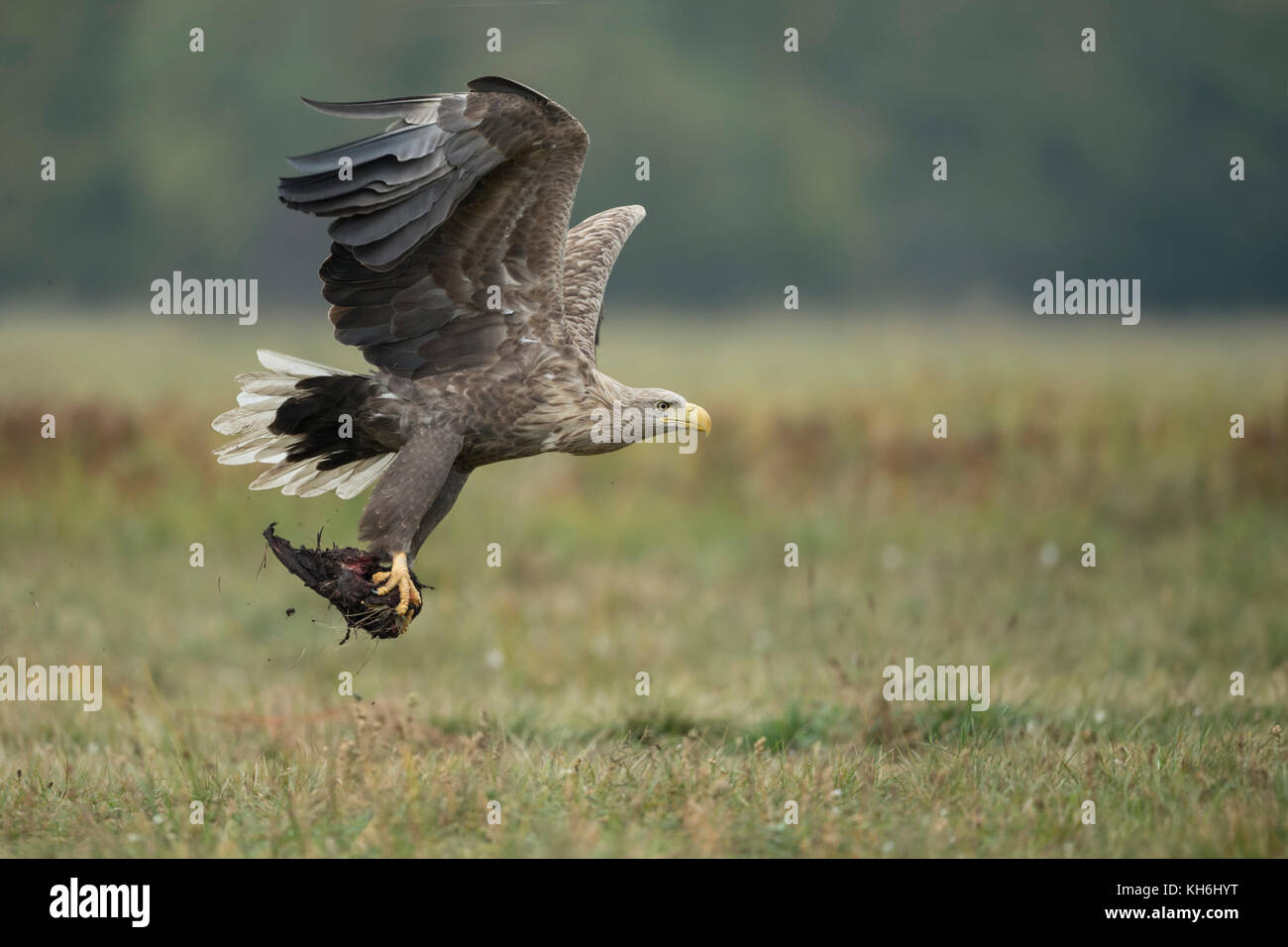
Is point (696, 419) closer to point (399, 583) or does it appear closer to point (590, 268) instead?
point (590, 268)

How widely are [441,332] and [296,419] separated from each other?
31.1 inches

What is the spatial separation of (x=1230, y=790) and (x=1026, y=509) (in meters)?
7.86

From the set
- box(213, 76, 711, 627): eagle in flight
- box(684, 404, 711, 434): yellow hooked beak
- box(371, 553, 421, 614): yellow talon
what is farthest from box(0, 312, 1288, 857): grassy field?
box(684, 404, 711, 434): yellow hooked beak

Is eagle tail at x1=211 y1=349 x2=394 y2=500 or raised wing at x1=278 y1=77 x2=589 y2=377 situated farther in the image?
eagle tail at x1=211 y1=349 x2=394 y2=500

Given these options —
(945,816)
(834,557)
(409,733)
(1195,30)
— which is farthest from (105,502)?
(1195,30)

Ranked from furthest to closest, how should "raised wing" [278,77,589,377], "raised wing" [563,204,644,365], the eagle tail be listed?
"raised wing" [563,204,644,365], the eagle tail, "raised wing" [278,77,589,377]

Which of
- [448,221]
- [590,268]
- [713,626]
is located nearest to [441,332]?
[448,221]

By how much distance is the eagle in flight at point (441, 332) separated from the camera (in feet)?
19.8

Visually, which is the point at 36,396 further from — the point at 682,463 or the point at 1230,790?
the point at 1230,790

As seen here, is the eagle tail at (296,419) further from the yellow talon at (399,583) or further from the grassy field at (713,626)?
the grassy field at (713,626)

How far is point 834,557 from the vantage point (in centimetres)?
1266

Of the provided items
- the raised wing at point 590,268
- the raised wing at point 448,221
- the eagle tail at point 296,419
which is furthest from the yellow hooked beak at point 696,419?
the eagle tail at point 296,419

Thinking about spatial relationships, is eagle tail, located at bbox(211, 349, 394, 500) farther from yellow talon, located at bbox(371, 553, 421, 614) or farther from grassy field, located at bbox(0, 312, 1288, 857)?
grassy field, located at bbox(0, 312, 1288, 857)

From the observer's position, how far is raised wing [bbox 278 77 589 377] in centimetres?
602
